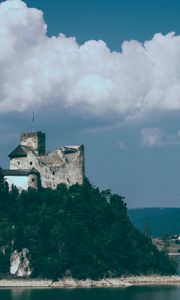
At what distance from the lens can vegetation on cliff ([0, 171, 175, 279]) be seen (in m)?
86.2

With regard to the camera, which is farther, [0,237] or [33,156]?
[33,156]

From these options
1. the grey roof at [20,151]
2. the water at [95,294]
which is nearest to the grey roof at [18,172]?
the grey roof at [20,151]

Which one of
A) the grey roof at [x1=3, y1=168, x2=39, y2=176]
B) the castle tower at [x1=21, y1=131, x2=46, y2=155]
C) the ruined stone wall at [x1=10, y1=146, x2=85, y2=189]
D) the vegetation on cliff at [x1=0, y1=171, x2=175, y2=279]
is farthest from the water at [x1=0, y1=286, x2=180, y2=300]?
the castle tower at [x1=21, y1=131, x2=46, y2=155]

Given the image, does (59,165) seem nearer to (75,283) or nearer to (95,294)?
(75,283)

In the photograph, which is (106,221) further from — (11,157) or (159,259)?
(11,157)

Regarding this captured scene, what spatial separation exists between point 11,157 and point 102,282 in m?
19.8

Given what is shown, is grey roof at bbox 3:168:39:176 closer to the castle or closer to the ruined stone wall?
the castle

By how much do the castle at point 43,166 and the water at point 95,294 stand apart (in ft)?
49.0

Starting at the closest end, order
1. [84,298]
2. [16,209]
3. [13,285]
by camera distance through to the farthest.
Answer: [84,298] → [13,285] → [16,209]

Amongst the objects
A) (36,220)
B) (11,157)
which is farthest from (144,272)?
(11,157)

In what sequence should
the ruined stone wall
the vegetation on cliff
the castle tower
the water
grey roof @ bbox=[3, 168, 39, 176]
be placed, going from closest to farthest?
1. the water
2. the vegetation on cliff
3. grey roof @ bbox=[3, 168, 39, 176]
4. the ruined stone wall
5. the castle tower

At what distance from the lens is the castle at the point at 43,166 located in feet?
301

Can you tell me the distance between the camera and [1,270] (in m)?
86.2

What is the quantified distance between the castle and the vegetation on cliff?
1379 mm
